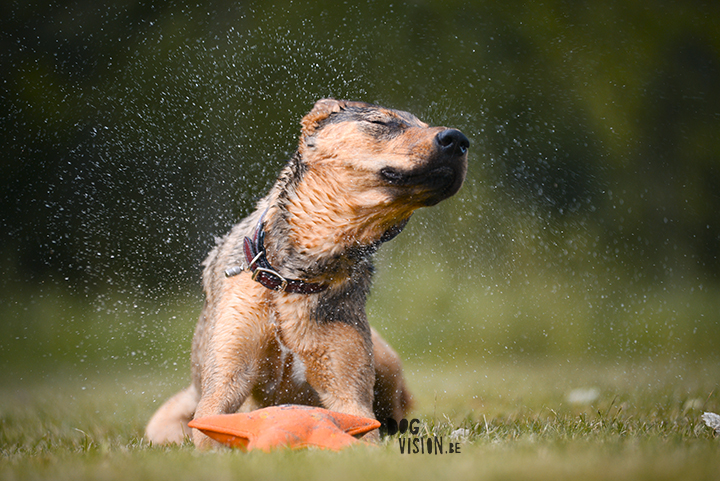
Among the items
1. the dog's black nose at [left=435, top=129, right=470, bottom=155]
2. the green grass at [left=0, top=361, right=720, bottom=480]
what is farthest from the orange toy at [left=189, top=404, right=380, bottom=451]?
the dog's black nose at [left=435, top=129, right=470, bottom=155]

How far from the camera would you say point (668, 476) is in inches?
45.4

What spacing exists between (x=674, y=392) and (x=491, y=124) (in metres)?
3.49

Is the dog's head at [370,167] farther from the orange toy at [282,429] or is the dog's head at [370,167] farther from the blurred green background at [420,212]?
the blurred green background at [420,212]

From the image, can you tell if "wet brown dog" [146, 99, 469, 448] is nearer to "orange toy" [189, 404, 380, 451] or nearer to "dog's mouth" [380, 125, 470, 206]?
"dog's mouth" [380, 125, 470, 206]

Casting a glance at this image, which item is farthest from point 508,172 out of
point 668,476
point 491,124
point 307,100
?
point 668,476

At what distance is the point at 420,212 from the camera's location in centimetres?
608

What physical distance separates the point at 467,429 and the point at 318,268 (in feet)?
2.83

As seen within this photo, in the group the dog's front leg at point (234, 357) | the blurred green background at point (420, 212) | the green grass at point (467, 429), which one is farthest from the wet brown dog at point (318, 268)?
the blurred green background at point (420, 212)

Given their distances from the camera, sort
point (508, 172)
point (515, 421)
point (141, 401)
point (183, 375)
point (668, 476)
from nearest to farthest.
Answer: point (668, 476) → point (515, 421) → point (141, 401) → point (183, 375) → point (508, 172)

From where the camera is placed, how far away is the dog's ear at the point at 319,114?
2500 millimetres

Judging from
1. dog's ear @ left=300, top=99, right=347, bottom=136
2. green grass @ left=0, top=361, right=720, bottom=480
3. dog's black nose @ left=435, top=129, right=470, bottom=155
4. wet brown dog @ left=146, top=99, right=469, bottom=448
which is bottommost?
green grass @ left=0, top=361, right=720, bottom=480

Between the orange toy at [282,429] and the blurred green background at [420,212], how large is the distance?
154 inches

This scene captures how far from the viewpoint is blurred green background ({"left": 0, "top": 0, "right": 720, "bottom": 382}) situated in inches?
220

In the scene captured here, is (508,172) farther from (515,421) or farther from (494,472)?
(494,472)
